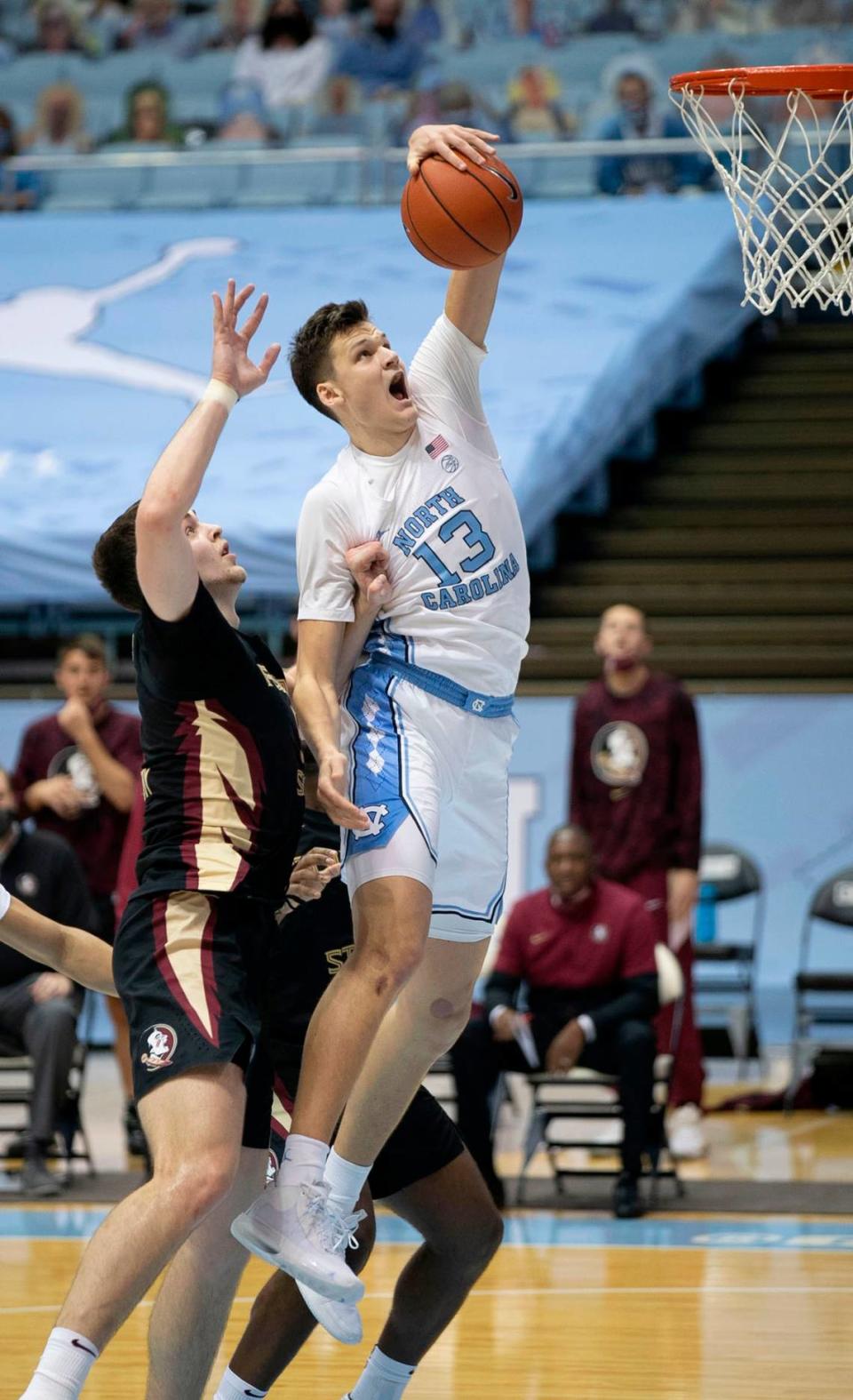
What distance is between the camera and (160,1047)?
4266mm

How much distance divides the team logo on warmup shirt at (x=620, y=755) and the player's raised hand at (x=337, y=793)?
17.9 ft

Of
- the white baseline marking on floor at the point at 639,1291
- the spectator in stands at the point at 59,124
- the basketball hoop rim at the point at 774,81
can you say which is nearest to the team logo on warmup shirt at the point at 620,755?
the white baseline marking on floor at the point at 639,1291

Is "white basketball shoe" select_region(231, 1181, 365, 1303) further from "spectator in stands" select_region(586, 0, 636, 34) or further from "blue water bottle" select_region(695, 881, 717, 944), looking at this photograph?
"spectator in stands" select_region(586, 0, 636, 34)

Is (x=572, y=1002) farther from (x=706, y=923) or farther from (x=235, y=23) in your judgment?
(x=235, y=23)

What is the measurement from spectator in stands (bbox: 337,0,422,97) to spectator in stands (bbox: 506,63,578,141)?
3.50ft

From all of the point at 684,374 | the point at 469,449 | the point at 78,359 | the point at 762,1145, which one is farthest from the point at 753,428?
the point at 469,449

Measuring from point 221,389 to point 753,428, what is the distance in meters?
10.9

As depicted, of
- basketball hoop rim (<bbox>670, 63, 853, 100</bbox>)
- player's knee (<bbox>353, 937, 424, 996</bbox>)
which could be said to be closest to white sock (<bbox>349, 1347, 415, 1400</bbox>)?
A: player's knee (<bbox>353, 937, 424, 996</bbox>)

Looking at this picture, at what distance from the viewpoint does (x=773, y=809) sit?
11984 mm

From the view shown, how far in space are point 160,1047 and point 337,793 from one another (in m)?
0.67

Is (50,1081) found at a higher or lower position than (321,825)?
lower

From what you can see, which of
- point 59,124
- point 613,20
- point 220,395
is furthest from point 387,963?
point 59,124

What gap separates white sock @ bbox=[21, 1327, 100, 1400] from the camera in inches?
159

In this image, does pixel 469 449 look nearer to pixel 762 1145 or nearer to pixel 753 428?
pixel 762 1145
